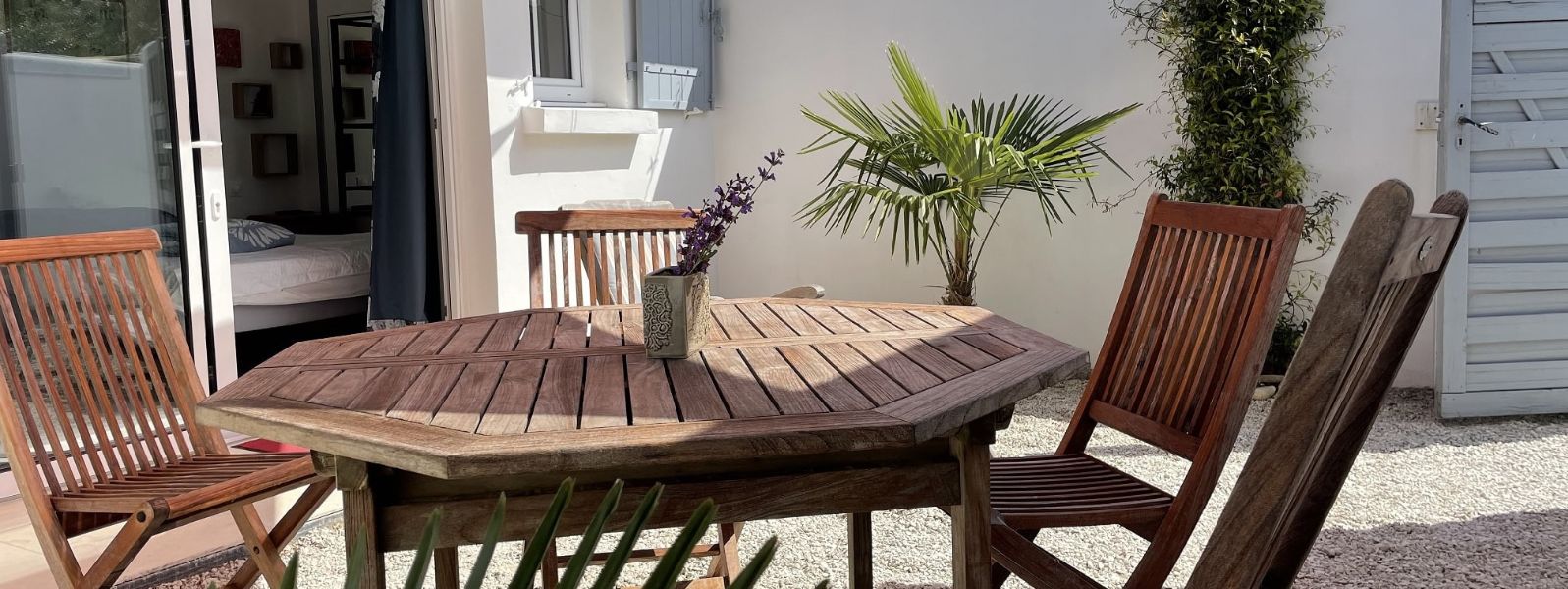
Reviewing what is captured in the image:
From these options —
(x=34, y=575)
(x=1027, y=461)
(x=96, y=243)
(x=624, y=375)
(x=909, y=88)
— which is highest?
(x=909, y=88)

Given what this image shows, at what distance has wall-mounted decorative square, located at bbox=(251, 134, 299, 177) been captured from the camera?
7785mm

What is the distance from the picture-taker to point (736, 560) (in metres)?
2.69

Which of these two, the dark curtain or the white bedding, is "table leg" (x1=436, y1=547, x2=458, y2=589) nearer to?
the dark curtain

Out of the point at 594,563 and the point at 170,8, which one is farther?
the point at 170,8

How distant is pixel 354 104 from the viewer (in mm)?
7828

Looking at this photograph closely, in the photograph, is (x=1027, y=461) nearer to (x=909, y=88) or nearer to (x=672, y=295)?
(x=672, y=295)

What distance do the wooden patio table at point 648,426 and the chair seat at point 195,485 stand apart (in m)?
0.30

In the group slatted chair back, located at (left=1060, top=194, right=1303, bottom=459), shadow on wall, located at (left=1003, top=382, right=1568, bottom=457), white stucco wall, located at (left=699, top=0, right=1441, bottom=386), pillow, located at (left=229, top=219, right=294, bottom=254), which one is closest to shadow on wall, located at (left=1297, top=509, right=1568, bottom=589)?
shadow on wall, located at (left=1003, top=382, right=1568, bottom=457)

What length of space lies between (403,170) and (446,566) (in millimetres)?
2812

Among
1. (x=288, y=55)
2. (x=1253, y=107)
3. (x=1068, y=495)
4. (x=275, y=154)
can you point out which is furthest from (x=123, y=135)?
(x=288, y=55)

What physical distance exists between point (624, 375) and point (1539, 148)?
4.15 m

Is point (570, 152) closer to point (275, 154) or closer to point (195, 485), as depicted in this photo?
point (195, 485)

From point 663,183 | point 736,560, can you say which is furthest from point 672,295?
point 663,183

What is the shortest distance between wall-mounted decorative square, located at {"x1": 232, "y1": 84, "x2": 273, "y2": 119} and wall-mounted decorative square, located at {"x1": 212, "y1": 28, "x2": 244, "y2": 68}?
16 cm
